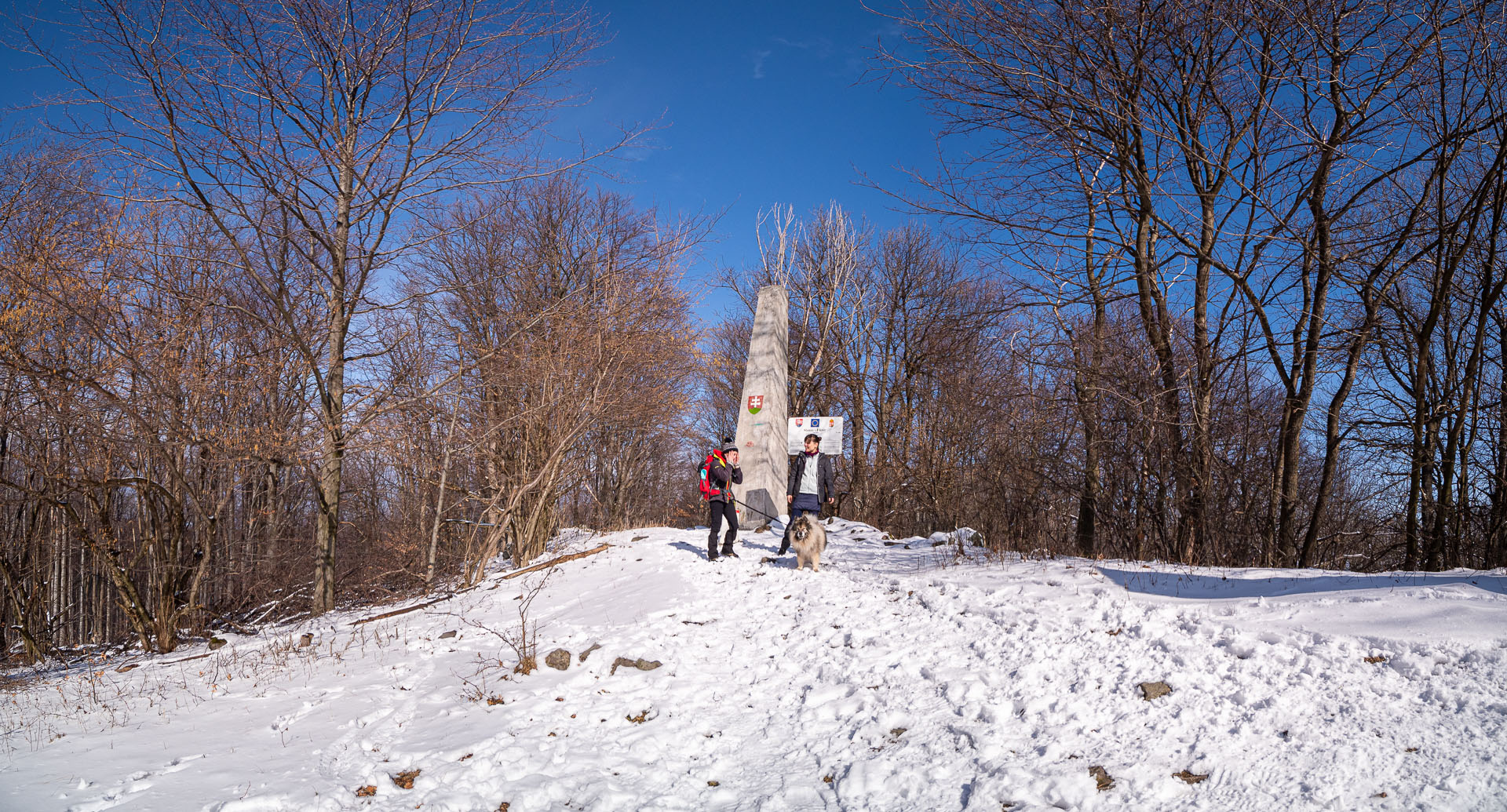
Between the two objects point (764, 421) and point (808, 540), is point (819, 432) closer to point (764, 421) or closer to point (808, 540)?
point (764, 421)

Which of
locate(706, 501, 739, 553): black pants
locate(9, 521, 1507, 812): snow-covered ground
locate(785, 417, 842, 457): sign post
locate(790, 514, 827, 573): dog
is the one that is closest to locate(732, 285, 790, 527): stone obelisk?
locate(785, 417, 842, 457): sign post

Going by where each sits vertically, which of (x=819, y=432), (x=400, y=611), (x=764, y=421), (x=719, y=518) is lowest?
(x=400, y=611)

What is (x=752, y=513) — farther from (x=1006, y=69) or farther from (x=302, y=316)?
(x=1006, y=69)

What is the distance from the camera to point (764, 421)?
15680 mm

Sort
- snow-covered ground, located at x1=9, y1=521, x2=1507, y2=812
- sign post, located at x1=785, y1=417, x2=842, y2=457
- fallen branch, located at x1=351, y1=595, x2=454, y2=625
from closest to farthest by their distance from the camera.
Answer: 1. snow-covered ground, located at x1=9, y1=521, x2=1507, y2=812
2. fallen branch, located at x1=351, y1=595, x2=454, y2=625
3. sign post, located at x1=785, y1=417, x2=842, y2=457

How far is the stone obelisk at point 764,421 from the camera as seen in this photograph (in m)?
15.5

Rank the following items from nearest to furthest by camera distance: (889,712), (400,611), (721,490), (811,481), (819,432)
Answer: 1. (889,712)
2. (400,611)
3. (811,481)
4. (721,490)
5. (819,432)

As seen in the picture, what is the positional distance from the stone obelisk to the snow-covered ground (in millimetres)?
7626

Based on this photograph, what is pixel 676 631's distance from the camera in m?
7.43

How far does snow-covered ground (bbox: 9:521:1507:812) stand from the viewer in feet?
12.6

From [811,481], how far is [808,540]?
3.59ft

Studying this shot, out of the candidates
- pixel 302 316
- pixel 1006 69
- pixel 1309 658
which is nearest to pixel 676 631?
pixel 1309 658

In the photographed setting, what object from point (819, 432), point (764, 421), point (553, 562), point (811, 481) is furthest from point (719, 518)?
point (819, 432)

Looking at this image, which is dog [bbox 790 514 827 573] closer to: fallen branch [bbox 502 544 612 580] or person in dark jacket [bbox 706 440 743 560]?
person in dark jacket [bbox 706 440 743 560]
